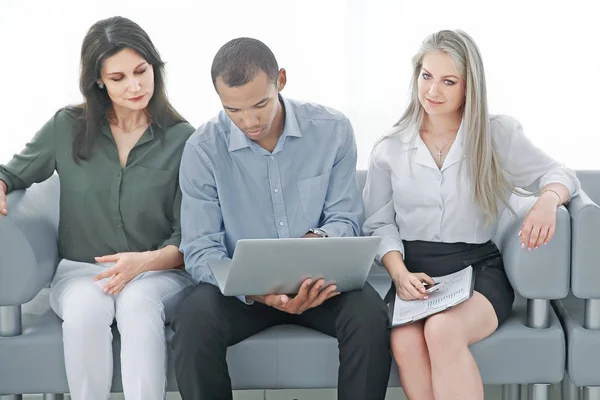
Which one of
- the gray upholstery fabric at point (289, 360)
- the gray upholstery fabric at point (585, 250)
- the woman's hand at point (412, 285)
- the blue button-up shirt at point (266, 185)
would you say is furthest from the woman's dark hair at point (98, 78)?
the gray upholstery fabric at point (585, 250)

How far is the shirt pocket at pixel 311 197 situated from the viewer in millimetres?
2188

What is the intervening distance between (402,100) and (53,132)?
45.4 inches

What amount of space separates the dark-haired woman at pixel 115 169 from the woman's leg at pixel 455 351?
0.62 m

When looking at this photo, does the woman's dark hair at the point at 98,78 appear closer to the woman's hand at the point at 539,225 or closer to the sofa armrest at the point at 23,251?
the sofa armrest at the point at 23,251

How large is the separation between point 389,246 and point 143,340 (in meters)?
0.63

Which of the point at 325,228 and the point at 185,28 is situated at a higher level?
the point at 185,28

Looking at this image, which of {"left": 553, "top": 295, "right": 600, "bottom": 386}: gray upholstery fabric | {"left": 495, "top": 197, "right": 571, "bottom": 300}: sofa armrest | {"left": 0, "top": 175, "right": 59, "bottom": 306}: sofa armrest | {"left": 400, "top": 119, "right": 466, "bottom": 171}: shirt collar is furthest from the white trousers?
{"left": 553, "top": 295, "right": 600, "bottom": 386}: gray upholstery fabric

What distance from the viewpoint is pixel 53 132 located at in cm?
225

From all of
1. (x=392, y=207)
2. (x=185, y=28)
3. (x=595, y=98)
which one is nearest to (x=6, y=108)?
(x=185, y=28)

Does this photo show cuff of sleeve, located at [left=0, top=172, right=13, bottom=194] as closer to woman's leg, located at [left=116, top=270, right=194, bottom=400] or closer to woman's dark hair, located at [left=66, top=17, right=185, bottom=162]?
woman's dark hair, located at [left=66, top=17, right=185, bottom=162]

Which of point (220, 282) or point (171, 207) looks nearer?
point (220, 282)

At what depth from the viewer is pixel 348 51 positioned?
9.36 ft

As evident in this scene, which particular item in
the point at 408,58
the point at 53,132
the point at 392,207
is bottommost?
the point at 392,207

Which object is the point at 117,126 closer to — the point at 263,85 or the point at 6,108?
the point at 263,85
